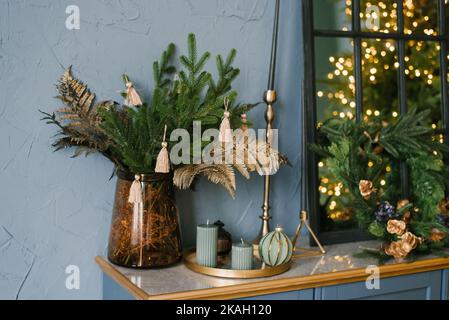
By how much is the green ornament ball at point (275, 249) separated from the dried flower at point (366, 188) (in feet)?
1.12

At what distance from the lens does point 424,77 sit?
93.4 inches

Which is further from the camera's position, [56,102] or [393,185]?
[393,185]

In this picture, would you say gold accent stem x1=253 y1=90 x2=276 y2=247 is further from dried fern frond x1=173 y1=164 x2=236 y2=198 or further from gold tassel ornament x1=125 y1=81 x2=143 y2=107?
gold tassel ornament x1=125 y1=81 x2=143 y2=107

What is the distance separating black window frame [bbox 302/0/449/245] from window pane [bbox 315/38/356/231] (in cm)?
3

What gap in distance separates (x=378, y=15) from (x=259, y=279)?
1.05 meters

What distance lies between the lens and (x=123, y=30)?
6.40ft

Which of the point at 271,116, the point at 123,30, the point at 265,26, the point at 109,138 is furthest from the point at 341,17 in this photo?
the point at 109,138

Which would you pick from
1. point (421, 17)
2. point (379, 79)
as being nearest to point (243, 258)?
point (379, 79)

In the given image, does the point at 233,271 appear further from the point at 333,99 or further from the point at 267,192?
the point at 333,99

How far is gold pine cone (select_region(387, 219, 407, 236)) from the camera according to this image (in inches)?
78.2

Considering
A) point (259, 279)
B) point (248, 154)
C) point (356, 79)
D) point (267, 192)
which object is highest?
point (356, 79)

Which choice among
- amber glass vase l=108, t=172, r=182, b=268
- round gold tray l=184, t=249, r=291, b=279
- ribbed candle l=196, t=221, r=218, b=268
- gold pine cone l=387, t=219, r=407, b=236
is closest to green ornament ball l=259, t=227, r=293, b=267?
round gold tray l=184, t=249, r=291, b=279
